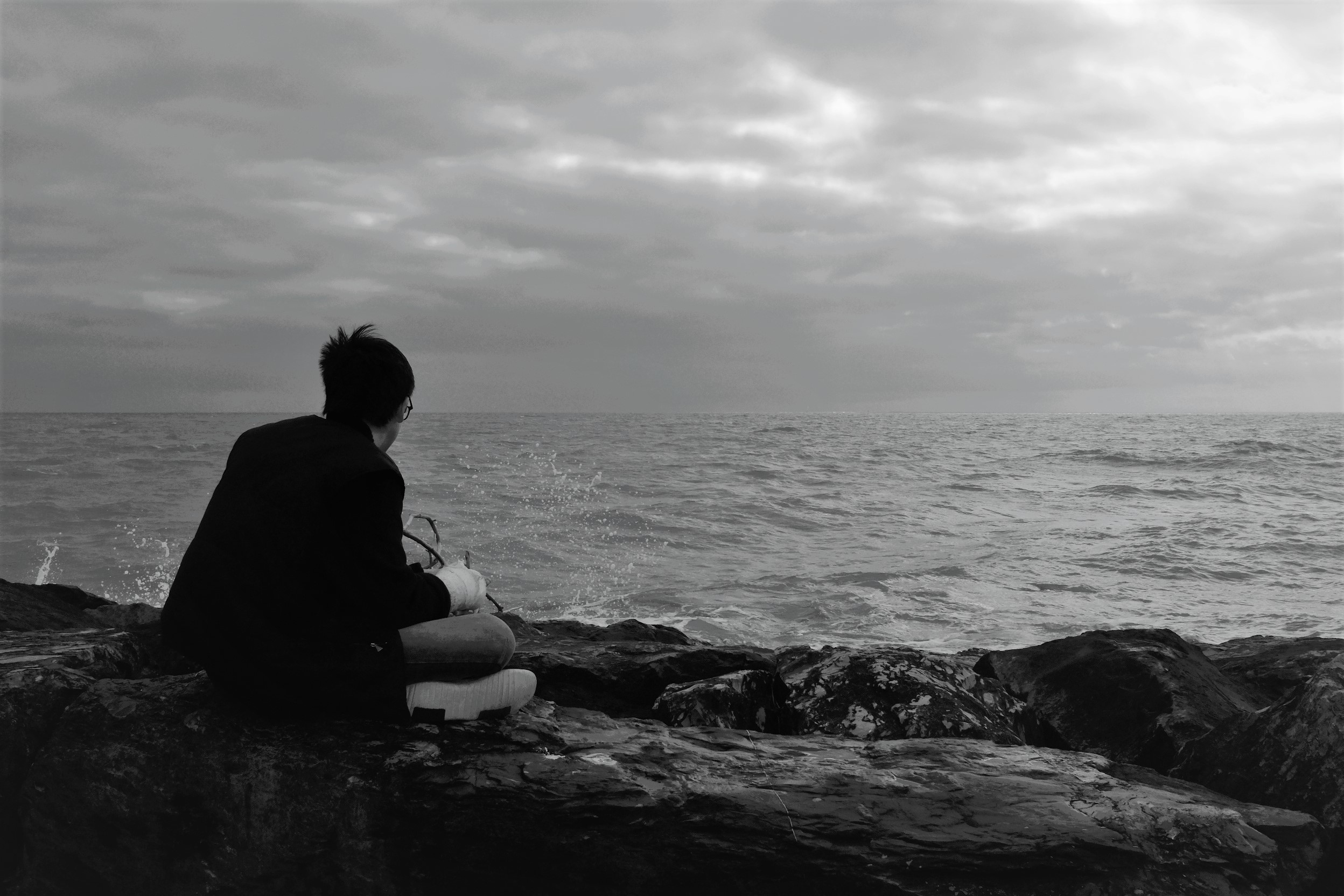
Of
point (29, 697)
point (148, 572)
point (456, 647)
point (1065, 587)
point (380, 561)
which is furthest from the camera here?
point (148, 572)

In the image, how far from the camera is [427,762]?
3371mm

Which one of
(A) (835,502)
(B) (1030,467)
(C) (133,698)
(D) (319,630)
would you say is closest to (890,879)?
(D) (319,630)

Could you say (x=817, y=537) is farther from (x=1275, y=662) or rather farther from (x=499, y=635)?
(x=499, y=635)

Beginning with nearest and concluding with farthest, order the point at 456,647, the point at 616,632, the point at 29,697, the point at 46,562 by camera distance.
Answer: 1. the point at 456,647
2. the point at 29,697
3. the point at 616,632
4. the point at 46,562

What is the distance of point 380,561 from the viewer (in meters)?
3.14

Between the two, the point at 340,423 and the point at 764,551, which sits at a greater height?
the point at 340,423

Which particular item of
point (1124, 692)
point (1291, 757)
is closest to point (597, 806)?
point (1291, 757)

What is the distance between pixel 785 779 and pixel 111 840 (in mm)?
2653

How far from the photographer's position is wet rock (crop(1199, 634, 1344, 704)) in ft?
20.5

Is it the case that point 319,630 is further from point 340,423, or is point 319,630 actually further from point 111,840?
point 111,840

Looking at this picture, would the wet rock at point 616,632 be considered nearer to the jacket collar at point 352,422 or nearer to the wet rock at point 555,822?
the wet rock at point 555,822

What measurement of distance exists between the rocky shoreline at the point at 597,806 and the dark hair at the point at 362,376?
1.21 m

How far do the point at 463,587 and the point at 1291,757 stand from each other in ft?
12.6

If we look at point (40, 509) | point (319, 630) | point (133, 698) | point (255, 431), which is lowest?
point (40, 509)
